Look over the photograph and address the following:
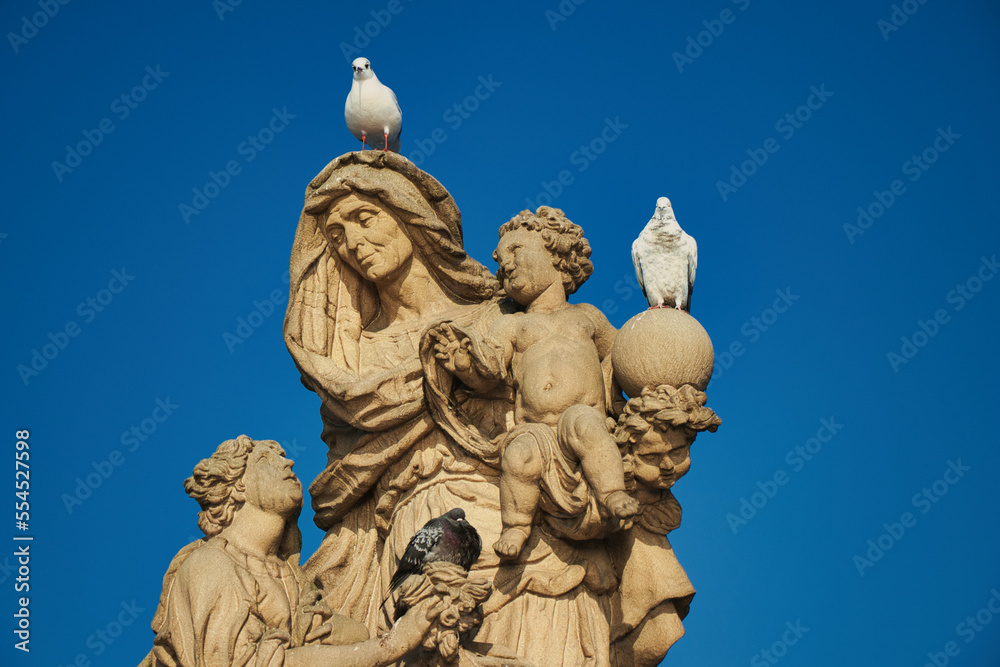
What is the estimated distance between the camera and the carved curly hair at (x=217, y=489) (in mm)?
7988

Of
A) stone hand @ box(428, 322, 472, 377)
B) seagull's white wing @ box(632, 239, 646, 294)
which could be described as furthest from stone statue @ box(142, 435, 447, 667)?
seagull's white wing @ box(632, 239, 646, 294)

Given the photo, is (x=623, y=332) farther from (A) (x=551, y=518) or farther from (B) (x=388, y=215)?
(B) (x=388, y=215)

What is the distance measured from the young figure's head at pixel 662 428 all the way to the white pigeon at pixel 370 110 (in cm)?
313

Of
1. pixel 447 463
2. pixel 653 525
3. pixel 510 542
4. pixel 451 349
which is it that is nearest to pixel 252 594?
pixel 510 542

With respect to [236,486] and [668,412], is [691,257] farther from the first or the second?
[236,486]

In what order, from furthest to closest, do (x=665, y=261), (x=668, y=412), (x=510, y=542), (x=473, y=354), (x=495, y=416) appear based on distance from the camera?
1. (x=665, y=261)
2. (x=495, y=416)
3. (x=473, y=354)
4. (x=668, y=412)
5. (x=510, y=542)

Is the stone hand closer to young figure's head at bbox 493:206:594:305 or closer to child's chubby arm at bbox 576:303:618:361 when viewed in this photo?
young figure's head at bbox 493:206:594:305

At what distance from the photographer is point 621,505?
25.1 feet

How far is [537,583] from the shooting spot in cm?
830

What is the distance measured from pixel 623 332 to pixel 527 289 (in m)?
0.81

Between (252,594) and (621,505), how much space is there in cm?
215

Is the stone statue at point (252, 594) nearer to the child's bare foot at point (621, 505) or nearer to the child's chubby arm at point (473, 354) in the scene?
the child's bare foot at point (621, 505)

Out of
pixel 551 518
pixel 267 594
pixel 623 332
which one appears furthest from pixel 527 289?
pixel 267 594

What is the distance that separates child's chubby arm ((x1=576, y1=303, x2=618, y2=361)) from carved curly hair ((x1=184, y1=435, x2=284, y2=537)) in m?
2.46
